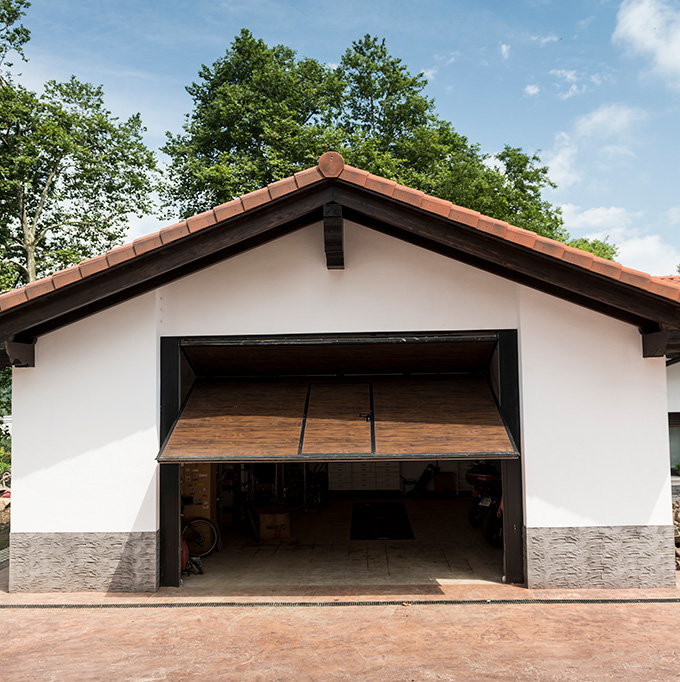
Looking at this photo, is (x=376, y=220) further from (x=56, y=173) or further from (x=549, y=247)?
(x=56, y=173)

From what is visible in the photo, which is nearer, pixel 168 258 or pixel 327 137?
pixel 168 258

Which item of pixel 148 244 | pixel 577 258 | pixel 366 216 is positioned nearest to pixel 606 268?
pixel 577 258

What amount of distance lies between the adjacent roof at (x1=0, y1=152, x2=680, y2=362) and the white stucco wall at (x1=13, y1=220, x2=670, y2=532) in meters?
0.42

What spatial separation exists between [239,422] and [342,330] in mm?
1878

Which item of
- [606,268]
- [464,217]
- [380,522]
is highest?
[464,217]

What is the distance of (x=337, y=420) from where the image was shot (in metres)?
7.70

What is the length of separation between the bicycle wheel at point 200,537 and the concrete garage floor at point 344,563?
0.82 feet

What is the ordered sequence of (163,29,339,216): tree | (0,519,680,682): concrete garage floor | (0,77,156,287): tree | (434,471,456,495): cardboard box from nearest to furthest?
(0,519,680,682): concrete garage floor
(434,471,456,495): cardboard box
(0,77,156,287): tree
(163,29,339,216): tree

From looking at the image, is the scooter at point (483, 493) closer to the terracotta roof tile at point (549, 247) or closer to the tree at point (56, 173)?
the terracotta roof tile at point (549, 247)

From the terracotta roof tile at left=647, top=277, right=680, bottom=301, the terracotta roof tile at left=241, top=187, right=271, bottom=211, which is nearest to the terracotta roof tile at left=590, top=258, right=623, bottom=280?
the terracotta roof tile at left=647, top=277, right=680, bottom=301

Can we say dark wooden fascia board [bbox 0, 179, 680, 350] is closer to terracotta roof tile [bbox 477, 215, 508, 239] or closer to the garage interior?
terracotta roof tile [bbox 477, 215, 508, 239]

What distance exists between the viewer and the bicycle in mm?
9391

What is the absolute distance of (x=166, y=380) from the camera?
7.81 m

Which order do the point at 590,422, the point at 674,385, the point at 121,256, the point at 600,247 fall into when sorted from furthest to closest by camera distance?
the point at 600,247 → the point at 674,385 → the point at 590,422 → the point at 121,256
